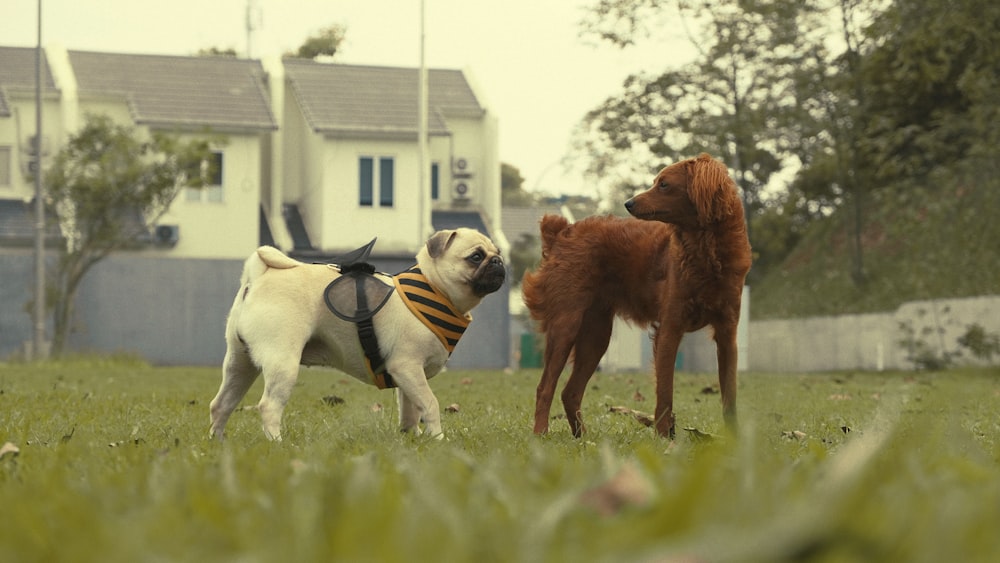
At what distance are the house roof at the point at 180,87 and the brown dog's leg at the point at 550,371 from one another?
3091 centimetres

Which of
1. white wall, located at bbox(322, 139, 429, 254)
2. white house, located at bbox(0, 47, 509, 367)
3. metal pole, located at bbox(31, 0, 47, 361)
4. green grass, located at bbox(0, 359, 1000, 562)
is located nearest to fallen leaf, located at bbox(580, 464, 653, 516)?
green grass, located at bbox(0, 359, 1000, 562)

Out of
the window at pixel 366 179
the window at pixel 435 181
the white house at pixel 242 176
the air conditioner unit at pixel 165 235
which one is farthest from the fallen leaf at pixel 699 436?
the window at pixel 435 181

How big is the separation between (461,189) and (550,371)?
3281 centimetres

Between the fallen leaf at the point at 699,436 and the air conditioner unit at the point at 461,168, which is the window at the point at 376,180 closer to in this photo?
the air conditioner unit at the point at 461,168

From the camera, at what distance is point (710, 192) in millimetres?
6391

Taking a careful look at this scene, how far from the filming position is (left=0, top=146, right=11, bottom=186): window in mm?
36125

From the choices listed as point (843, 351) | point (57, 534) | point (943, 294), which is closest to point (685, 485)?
point (57, 534)

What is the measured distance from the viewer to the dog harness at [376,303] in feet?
20.0

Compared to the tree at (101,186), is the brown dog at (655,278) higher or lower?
lower

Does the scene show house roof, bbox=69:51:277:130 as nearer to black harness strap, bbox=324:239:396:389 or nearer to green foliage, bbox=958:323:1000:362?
green foliage, bbox=958:323:1000:362

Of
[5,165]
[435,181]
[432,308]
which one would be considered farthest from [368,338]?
[435,181]

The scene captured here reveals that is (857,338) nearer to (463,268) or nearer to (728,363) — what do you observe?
(728,363)

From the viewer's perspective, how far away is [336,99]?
128 ft

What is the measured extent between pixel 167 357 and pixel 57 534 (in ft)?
108
